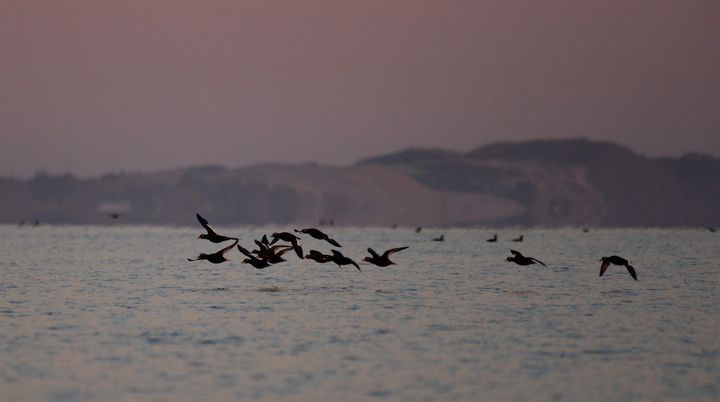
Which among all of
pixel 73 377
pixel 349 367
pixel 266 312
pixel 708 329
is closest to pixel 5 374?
pixel 73 377

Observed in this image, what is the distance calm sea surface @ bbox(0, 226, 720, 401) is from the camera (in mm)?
23547

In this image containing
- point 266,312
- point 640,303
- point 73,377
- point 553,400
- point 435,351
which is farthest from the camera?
point 640,303

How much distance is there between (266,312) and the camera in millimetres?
37844

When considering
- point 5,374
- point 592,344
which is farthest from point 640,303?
point 5,374

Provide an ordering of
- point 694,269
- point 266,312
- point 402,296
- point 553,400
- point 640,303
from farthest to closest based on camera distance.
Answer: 1. point 694,269
2. point 402,296
3. point 640,303
4. point 266,312
5. point 553,400

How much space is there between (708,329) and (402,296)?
1475 cm

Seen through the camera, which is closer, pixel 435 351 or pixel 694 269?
pixel 435 351

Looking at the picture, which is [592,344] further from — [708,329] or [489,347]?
[708,329]

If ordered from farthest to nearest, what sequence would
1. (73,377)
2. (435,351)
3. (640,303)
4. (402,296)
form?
(402,296)
(640,303)
(435,351)
(73,377)

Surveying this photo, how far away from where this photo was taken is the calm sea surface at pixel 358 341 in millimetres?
23547

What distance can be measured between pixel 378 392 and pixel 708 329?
14.4 meters

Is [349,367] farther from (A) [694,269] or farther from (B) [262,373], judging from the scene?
(A) [694,269]

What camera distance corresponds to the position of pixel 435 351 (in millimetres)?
28547

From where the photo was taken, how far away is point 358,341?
1196 inches
